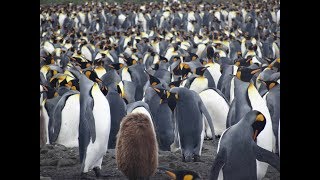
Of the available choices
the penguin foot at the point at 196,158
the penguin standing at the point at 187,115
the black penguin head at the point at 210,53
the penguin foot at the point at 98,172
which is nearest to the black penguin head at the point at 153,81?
the penguin standing at the point at 187,115

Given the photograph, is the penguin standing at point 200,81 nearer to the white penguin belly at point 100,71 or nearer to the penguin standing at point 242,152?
the white penguin belly at point 100,71

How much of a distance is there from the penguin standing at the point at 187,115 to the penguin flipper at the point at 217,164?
378mm

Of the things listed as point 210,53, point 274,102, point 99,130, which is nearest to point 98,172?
point 99,130

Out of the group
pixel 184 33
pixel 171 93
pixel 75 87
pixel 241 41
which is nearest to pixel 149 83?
pixel 171 93

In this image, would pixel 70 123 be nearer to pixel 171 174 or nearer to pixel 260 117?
pixel 171 174

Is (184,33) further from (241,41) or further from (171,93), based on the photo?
(171,93)

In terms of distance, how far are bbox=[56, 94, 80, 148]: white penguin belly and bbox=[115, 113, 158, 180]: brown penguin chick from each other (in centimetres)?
45

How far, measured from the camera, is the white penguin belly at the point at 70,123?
3.16 meters

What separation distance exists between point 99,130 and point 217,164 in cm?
68

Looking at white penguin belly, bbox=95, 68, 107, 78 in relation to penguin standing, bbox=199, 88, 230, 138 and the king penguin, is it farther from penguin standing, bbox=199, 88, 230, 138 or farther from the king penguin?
the king penguin

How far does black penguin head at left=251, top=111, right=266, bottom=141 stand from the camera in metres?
2.64

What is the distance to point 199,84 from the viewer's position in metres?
3.41

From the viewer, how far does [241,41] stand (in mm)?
4703
